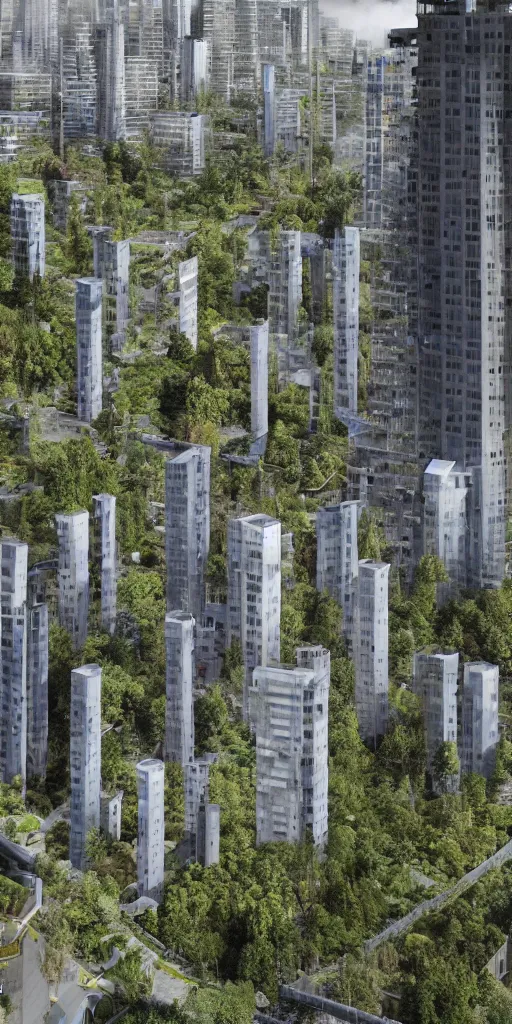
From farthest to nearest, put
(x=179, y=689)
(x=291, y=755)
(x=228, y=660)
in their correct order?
(x=228, y=660)
(x=179, y=689)
(x=291, y=755)

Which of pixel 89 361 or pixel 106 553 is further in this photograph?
pixel 89 361

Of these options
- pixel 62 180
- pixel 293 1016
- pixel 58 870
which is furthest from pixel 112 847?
pixel 62 180

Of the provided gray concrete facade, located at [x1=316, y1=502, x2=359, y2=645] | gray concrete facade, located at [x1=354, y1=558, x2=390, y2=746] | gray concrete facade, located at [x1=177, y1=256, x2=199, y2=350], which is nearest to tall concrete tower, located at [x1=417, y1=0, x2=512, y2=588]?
gray concrete facade, located at [x1=316, y1=502, x2=359, y2=645]

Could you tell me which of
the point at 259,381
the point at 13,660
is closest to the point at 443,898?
the point at 13,660

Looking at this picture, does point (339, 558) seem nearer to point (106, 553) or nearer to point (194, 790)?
point (106, 553)

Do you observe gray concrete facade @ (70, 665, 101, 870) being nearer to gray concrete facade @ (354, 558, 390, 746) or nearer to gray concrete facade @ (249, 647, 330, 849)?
gray concrete facade @ (249, 647, 330, 849)

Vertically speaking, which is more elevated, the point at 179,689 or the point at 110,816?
the point at 179,689

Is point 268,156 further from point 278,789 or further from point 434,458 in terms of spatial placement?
point 278,789
